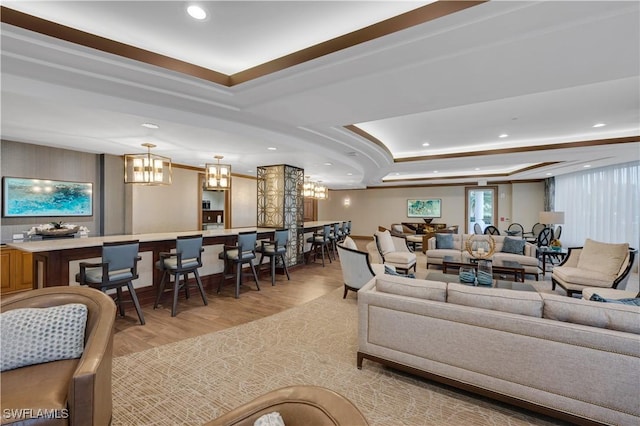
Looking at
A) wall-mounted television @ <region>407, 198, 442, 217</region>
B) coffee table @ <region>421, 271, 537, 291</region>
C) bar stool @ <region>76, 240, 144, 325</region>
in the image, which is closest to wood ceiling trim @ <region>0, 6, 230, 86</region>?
bar stool @ <region>76, 240, 144, 325</region>

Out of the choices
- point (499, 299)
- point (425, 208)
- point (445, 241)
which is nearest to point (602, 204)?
point (445, 241)

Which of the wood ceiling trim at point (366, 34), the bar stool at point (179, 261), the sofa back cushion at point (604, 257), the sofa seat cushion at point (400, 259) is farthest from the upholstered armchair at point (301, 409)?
the sofa back cushion at point (604, 257)

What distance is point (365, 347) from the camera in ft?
8.31

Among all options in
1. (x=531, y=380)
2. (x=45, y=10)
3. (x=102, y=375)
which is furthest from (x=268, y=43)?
(x=531, y=380)

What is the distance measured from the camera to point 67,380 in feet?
4.96

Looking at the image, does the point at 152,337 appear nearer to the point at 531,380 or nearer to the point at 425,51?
the point at 531,380

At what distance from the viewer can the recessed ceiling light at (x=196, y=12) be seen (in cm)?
184

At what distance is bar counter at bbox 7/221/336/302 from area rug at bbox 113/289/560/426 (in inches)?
58.2

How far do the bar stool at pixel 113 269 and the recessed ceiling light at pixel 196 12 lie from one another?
2.59 m

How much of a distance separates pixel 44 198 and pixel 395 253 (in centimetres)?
660

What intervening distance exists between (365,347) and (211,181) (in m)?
4.28

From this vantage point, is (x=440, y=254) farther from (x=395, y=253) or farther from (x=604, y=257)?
(x=604, y=257)

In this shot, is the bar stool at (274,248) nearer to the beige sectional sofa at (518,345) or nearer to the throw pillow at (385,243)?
the throw pillow at (385,243)

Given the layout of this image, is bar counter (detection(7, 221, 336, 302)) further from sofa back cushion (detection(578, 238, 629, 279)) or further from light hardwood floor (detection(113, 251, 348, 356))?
sofa back cushion (detection(578, 238, 629, 279))
